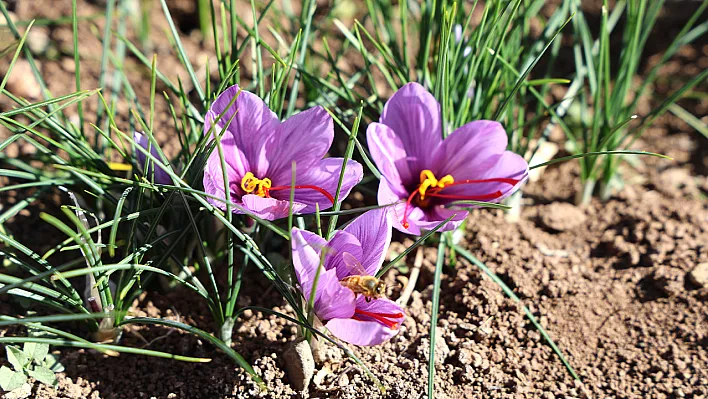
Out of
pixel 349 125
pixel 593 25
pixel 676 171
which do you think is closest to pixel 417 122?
pixel 349 125

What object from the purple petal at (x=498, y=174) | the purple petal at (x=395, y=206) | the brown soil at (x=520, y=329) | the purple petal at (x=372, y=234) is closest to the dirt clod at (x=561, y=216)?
the brown soil at (x=520, y=329)

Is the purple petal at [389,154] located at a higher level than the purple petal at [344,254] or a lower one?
higher

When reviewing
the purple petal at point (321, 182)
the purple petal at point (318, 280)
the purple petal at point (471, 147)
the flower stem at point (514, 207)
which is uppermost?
the purple petal at point (471, 147)

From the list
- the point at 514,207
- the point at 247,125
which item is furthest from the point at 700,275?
the point at 247,125

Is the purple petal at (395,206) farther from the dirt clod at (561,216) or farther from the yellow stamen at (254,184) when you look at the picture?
the dirt clod at (561,216)

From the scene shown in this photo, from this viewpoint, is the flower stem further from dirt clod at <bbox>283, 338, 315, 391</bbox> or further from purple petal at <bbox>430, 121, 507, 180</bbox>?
dirt clod at <bbox>283, 338, 315, 391</bbox>

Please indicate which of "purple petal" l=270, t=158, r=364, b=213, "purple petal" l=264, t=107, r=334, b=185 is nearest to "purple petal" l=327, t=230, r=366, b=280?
"purple petal" l=270, t=158, r=364, b=213
